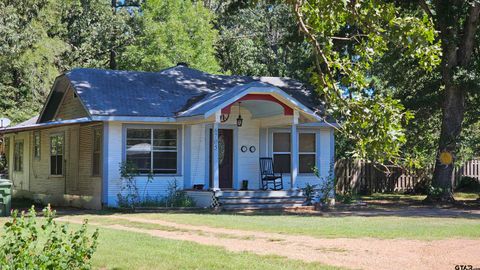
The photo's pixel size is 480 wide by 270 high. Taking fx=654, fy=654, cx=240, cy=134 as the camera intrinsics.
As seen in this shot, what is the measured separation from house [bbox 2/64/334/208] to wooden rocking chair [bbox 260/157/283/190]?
25 cm

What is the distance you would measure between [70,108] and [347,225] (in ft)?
39.0

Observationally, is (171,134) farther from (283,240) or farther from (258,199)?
(283,240)

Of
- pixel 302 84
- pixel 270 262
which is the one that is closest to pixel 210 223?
pixel 270 262

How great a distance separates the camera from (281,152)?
23.1 metres

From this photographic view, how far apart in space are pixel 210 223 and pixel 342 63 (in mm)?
8349

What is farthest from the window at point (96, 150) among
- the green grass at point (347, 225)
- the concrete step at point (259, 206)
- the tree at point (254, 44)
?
the tree at point (254, 44)

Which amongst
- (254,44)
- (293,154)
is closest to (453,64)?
(293,154)

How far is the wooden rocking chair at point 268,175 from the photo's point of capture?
2231 centimetres

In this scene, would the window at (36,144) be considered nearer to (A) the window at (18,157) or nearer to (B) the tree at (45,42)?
(A) the window at (18,157)

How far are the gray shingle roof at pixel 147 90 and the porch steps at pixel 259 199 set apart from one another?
10.5ft

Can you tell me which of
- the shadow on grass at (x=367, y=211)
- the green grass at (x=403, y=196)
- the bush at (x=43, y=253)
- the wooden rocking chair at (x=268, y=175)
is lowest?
the green grass at (x=403, y=196)

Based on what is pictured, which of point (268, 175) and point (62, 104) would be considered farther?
point (62, 104)

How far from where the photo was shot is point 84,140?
2192 centimetres

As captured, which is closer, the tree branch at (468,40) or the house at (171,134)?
the house at (171,134)
